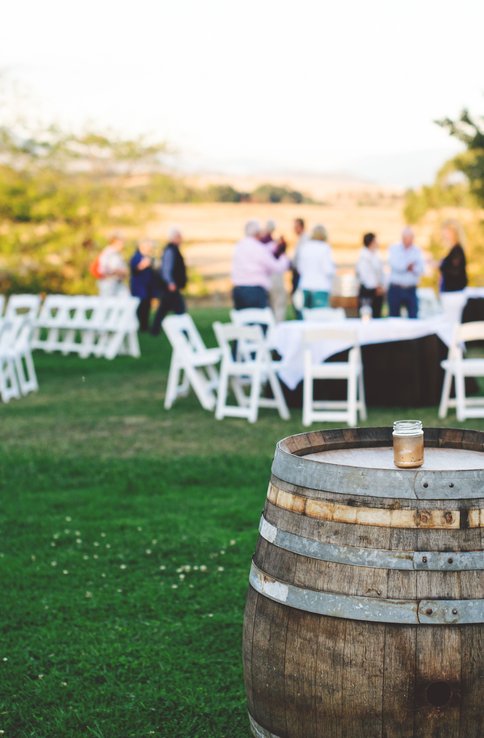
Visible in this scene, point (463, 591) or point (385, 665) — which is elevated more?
point (463, 591)

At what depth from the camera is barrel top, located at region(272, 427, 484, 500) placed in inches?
104

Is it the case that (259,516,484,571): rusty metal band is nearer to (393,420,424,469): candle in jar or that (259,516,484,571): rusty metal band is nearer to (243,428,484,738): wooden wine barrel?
(243,428,484,738): wooden wine barrel

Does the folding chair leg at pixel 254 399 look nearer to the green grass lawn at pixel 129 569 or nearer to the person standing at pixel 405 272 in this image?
the green grass lawn at pixel 129 569

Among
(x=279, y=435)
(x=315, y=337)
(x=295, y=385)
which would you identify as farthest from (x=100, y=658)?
(x=295, y=385)

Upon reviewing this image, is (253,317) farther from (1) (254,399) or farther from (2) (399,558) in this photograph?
(2) (399,558)

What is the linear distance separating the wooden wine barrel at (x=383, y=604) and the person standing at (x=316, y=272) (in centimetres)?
1197

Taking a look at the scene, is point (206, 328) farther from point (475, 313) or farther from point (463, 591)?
point (463, 591)

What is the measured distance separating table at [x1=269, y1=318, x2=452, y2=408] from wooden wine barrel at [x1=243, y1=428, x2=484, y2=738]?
8.38 m

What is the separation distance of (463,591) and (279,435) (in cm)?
716

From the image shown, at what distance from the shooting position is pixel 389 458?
312 centimetres

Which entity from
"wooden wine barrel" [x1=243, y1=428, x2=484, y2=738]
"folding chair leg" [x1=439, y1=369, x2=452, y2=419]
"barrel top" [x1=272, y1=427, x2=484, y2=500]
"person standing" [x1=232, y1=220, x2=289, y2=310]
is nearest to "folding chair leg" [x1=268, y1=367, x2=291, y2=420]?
"folding chair leg" [x1=439, y1=369, x2=452, y2=419]

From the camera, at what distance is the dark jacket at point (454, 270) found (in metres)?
15.6

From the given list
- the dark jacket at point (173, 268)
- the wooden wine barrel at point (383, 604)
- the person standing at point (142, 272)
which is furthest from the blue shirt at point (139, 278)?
the wooden wine barrel at point (383, 604)

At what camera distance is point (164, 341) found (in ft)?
64.1
